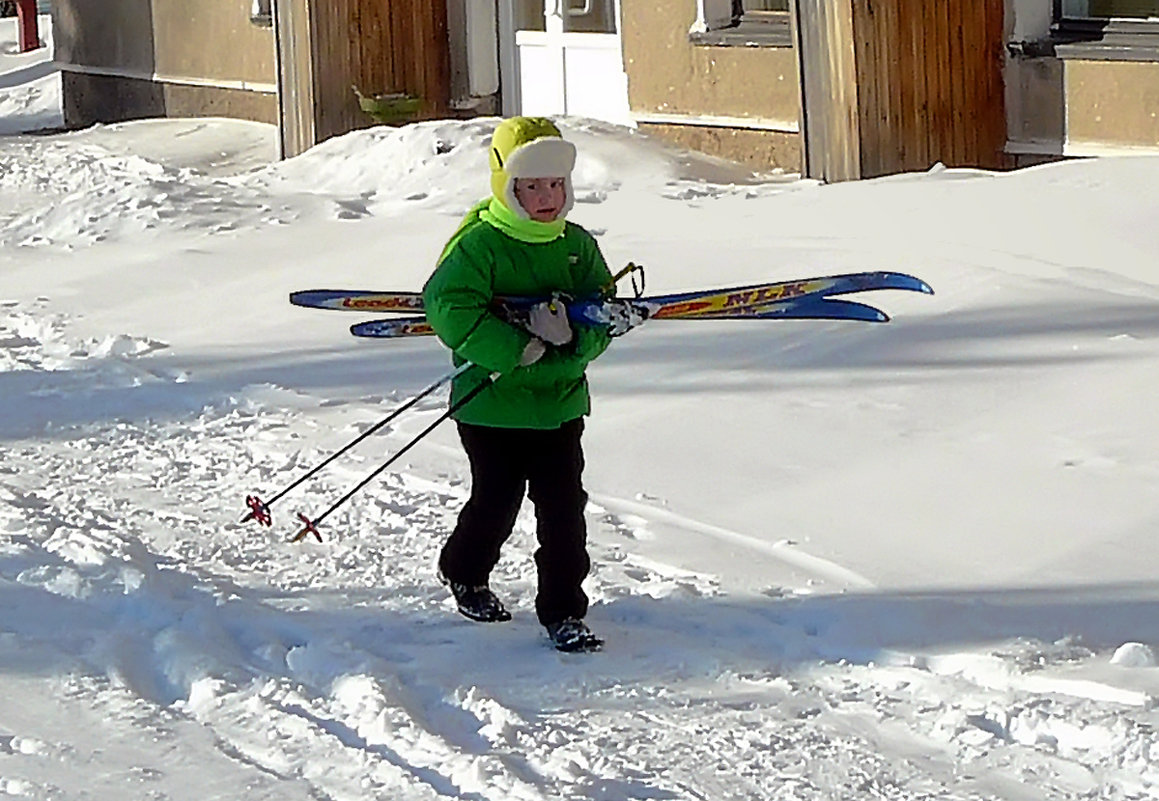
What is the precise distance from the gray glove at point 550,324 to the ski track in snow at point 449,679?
2.71 feet

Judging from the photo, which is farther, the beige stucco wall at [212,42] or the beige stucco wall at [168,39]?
the beige stucco wall at [168,39]

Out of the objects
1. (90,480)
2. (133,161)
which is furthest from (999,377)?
(133,161)

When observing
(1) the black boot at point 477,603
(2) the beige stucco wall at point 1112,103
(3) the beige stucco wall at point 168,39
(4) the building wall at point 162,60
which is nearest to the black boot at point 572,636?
(1) the black boot at point 477,603

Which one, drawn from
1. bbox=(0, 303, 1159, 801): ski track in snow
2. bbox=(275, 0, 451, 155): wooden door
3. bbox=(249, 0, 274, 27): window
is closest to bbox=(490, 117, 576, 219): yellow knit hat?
bbox=(0, 303, 1159, 801): ski track in snow

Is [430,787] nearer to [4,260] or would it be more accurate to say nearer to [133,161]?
[4,260]

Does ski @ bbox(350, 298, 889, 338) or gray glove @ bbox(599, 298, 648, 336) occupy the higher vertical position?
gray glove @ bbox(599, 298, 648, 336)

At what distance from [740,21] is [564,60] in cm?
217

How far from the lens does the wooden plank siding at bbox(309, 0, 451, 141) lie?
54.4 feet

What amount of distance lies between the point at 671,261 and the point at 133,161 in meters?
6.99

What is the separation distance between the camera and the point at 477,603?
5.62 metres

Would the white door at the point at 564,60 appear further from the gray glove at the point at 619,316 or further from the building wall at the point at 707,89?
the gray glove at the point at 619,316

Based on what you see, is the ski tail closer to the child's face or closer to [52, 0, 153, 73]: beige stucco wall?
the child's face

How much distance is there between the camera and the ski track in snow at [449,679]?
4.49 meters

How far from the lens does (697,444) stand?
284 inches
